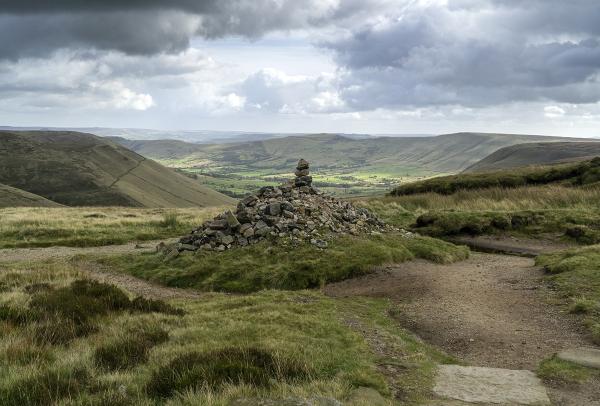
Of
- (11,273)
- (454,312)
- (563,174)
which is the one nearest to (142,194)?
(563,174)

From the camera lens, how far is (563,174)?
166ft

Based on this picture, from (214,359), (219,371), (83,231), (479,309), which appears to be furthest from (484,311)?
(83,231)

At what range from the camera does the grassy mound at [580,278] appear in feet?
45.2

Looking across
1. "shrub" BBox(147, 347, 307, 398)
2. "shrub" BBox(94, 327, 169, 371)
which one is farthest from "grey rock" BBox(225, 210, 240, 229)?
"shrub" BBox(147, 347, 307, 398)

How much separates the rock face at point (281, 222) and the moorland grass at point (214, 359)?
9203mm

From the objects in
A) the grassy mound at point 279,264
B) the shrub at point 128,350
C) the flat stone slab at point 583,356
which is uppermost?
the shrub at point 128,350

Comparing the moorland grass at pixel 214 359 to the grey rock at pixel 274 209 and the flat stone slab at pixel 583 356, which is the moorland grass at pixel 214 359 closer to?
the flat stone slab at pixel 583 356

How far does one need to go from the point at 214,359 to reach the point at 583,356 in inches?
A: 319

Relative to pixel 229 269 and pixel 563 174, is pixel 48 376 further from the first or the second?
pixel 563 174

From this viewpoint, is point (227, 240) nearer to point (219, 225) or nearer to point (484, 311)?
point (219, 225)

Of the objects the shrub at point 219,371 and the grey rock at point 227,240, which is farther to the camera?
the grey rock at point 227,240

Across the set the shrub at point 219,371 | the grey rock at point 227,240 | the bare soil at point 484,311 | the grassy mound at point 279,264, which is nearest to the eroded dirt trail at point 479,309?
the bare soil at point 484,311

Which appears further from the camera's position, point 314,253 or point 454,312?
point 314,253

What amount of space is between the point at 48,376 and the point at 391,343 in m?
7.48
